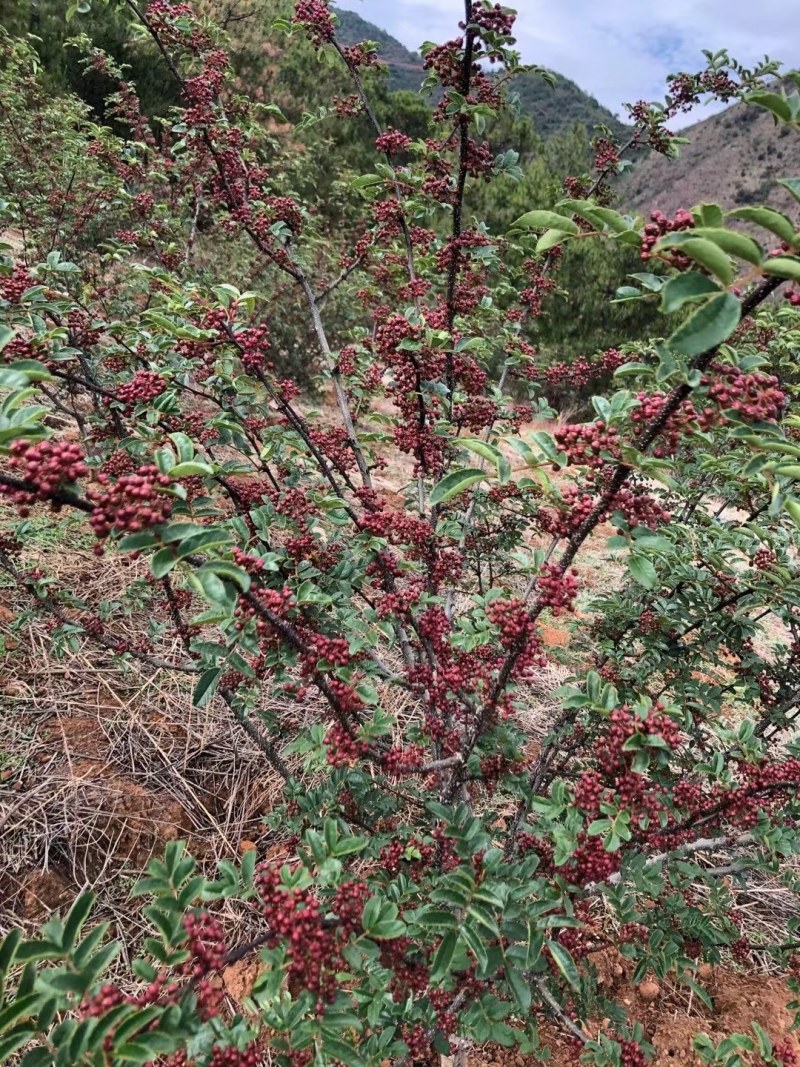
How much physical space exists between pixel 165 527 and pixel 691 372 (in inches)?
41.2

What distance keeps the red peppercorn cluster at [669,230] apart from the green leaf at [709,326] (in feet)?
0.85

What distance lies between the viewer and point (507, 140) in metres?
16.2

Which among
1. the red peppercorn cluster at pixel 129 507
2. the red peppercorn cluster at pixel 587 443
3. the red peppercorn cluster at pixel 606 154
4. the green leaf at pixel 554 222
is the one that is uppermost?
the red peppercorn cluster at pixel 606 154

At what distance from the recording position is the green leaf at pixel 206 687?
1.56 meters

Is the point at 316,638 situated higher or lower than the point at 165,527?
lower

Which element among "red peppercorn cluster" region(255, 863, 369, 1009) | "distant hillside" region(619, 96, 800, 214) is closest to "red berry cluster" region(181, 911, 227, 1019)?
"red peppercorn cluster" region(255, 863, 369, 1009)

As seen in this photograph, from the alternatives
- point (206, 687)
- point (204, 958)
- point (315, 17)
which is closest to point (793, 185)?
point (206, 687)

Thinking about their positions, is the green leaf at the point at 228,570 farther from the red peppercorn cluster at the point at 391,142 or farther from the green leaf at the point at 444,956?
the red peppercorn cluster at the point at 391,142

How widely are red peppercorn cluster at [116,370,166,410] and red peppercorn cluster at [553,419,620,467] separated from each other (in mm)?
1320

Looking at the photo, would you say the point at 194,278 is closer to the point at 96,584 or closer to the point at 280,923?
the point at 96,584

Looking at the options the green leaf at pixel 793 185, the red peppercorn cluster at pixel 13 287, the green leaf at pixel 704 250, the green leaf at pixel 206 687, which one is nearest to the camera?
the green leaf at pixel 704 250

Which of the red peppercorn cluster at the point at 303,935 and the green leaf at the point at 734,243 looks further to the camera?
the red peppercorn cluster at the point at 303,935

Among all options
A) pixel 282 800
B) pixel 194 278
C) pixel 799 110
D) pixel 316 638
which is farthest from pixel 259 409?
pixel 194 278

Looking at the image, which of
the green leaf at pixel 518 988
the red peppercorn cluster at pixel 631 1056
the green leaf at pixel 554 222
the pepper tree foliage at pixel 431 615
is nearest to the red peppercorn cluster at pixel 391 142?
the pepper tree foliage at pixel 431 615
